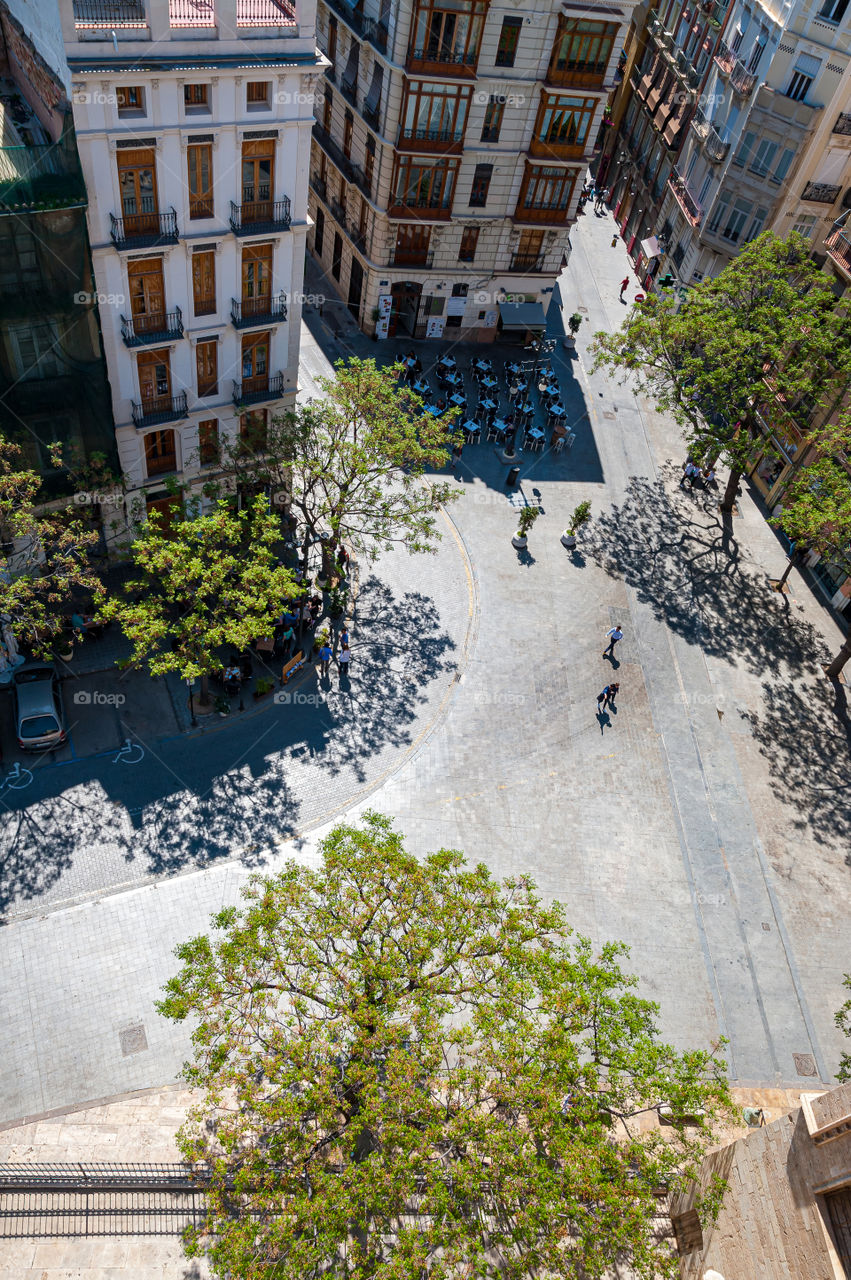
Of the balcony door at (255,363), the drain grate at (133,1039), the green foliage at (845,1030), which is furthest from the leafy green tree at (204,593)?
the green foliage at (845,1030)

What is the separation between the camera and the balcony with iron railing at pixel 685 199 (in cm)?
6025

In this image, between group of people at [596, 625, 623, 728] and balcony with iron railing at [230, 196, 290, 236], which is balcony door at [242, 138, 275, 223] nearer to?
balcony with iron railing at [230, 196, 290, 236]

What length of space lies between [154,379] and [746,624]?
30.0 m

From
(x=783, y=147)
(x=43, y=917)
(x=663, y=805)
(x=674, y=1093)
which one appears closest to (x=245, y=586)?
(x=43, y=917)

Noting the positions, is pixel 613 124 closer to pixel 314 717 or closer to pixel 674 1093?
pixel 314 717

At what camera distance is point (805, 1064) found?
32875 mm

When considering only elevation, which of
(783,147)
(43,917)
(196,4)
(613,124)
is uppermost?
(196,4)

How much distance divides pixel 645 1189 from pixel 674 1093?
2.40m

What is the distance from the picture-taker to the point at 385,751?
38.7m

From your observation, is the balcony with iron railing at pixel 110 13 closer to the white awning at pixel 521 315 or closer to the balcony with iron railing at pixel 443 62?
the balcony with iron railing at pixel 443 62

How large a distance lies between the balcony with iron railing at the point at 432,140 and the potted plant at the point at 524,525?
65.8 ft

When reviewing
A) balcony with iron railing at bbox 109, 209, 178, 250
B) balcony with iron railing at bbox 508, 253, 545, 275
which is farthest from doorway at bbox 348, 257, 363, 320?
balcony with iron railing at bbox 109, 209, 178, 250

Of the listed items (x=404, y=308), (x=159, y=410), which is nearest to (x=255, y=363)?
(x=159, y=410)

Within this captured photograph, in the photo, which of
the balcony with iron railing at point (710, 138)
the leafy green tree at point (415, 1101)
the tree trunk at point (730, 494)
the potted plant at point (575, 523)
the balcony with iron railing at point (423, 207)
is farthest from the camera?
the balcony with iron railing at point (710, 138)
